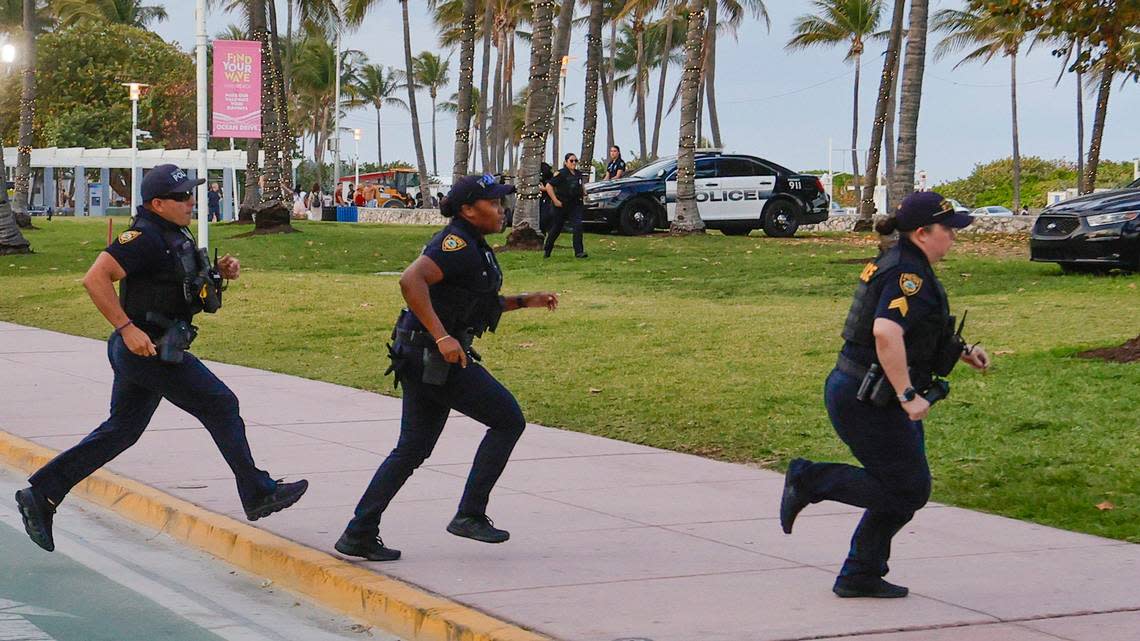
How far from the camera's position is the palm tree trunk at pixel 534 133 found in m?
26.7

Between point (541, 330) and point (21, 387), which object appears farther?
point (541, 330)

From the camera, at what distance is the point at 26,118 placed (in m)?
36.5

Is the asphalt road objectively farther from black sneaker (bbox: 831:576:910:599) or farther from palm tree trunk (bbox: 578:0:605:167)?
palm tree trunk (bbox: 578:0:605:167)

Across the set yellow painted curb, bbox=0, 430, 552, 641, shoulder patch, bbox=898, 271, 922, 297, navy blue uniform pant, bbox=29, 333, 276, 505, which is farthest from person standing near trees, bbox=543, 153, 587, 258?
shoulder patch, bbox=898, 271, 922, 297

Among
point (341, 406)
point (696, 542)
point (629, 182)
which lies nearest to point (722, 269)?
point (629, 182)

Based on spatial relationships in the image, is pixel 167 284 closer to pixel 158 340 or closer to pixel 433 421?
pixel 158 340

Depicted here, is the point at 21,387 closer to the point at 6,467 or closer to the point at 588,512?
the point at 6,467

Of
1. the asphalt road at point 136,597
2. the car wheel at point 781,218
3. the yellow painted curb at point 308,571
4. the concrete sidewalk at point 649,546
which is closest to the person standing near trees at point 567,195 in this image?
the car wheel at point 781,218

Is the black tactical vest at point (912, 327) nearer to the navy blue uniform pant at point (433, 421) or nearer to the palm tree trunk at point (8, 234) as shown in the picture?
the navy blue uniform pant at point (433, 421)

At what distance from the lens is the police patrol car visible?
29359mm

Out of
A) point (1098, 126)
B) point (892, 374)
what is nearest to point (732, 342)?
point (892, 374)

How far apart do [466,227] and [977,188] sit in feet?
297

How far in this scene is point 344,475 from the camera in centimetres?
908

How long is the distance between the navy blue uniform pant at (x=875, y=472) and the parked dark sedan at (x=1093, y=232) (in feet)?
45.1
